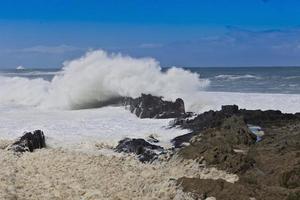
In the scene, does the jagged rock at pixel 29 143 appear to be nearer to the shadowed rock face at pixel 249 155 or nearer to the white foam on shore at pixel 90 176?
the white foam on shore at pixel 90 176

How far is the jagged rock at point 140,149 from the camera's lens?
387 inches

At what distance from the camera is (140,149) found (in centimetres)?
1019

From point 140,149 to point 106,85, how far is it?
1183cm

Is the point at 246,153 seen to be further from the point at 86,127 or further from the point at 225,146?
the point at 86,127

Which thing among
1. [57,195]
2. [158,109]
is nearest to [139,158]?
[57,195]

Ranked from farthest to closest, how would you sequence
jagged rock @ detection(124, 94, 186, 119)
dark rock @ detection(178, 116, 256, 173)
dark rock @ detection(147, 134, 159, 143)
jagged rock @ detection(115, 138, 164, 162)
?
jagged rock @ detection(124, 94, 186, 119) → dark rock @ detection(147, 134, 159, 143) → jagged rock @ detection(115, 138, 164, 162) → dark rock @ detection(178, 116, 256, 173)

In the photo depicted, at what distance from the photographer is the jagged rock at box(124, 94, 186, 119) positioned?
1595 centimetres

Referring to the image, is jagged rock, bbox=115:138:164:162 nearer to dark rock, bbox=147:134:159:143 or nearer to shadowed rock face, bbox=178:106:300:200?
shadowed rock face, bbox=178:106:300:200

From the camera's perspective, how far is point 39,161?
31.9 ft

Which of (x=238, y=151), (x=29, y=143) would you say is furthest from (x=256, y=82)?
(x=238, y=151)

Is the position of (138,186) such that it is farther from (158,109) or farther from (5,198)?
(158,109)

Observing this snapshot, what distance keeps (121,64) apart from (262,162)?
14.5m

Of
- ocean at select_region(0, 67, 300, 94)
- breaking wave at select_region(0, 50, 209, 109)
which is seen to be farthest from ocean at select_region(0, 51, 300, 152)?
ocean at select_region(0, 67, 300, 94)

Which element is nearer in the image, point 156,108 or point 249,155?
point 249,155
